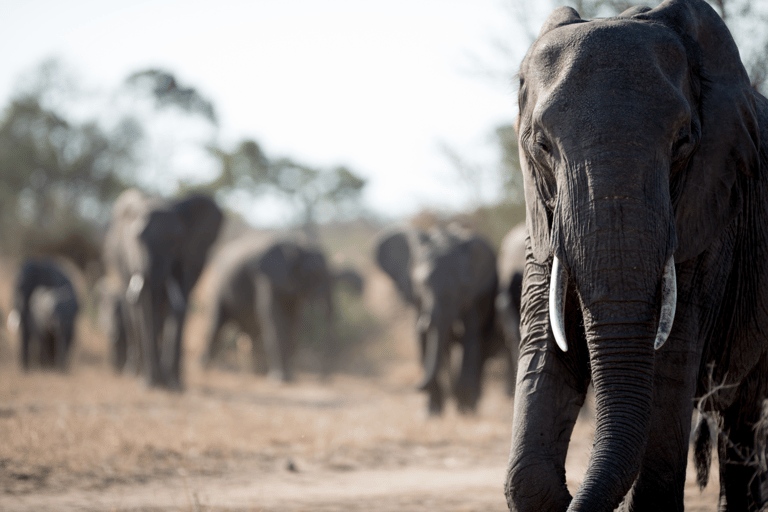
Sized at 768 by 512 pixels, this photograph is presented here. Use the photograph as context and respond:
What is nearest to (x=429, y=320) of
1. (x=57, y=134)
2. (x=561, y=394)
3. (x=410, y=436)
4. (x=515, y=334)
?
(x=515, y=334)

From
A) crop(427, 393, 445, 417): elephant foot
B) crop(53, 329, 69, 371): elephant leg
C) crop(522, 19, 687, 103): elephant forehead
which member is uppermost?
crop(522, 19, 687, 103): elephant forehead

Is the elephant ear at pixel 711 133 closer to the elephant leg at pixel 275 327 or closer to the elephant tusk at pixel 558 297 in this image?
the elephant tusk at pixel 558 297

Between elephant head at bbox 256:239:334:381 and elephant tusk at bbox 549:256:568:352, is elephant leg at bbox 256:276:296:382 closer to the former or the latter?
elephant head at bbox 256:239:334:381

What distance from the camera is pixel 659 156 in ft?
9.52

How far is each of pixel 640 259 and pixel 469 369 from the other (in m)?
7.38

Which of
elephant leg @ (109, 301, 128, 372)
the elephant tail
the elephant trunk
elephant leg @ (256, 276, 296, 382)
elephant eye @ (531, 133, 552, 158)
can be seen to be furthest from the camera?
elephant leg @ (109, 301, 128, 372)

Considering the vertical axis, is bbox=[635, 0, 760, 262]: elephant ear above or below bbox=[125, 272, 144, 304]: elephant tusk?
above

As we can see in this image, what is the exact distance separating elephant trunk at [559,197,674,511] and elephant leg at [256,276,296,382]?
13080mm

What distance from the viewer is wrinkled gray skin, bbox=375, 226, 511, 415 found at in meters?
9.63

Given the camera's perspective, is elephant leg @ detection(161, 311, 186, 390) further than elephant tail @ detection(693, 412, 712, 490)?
Yes

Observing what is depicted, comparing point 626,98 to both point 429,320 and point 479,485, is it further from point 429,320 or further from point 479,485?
point 429,320

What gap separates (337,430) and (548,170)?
5.43 meters

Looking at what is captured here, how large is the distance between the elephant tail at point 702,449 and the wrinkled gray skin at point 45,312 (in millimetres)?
12252

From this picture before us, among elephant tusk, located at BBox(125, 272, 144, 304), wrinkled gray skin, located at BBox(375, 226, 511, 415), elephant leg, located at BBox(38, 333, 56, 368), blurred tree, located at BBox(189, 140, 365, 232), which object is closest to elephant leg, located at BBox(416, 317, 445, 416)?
wrinkled gray skin, located at BBox(375, 226, 511, 415)
